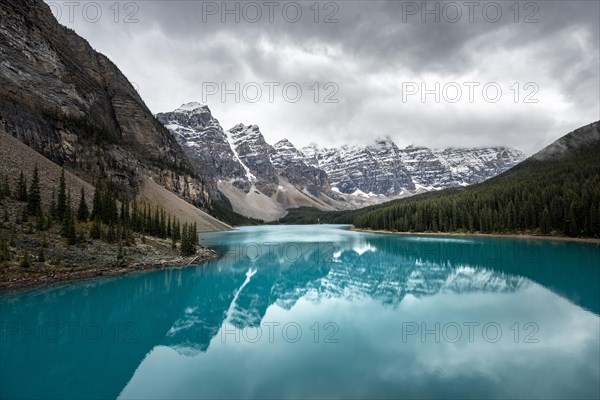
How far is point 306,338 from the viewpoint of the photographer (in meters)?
16.6

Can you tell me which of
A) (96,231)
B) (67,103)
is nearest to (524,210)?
(96,231)

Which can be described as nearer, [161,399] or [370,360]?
[161,399]

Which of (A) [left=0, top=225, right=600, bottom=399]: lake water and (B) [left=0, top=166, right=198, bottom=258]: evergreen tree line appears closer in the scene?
(A) [left=0, top=225, right=600, bottom=399]: lake water

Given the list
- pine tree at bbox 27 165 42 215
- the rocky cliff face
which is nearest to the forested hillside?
pine tree at bbox 27 165 42 215

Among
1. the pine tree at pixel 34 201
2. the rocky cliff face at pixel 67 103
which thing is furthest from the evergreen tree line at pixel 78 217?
the rocky cliff face at pixel 67 103

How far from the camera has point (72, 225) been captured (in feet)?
102

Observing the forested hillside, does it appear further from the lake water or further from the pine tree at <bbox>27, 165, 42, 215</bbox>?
the pine tree at <bbox>27, 165, 42, 215</bbox>

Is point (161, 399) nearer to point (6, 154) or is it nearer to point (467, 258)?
point (467, 258)

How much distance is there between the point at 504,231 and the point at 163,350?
8454 centimetres

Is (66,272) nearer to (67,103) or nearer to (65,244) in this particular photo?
(65,244)

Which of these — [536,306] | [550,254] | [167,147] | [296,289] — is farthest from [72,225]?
[167,147]

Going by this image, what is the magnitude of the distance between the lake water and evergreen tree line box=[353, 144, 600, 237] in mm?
38056

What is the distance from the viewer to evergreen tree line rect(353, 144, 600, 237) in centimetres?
6244

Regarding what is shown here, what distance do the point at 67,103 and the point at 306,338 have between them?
101 m
